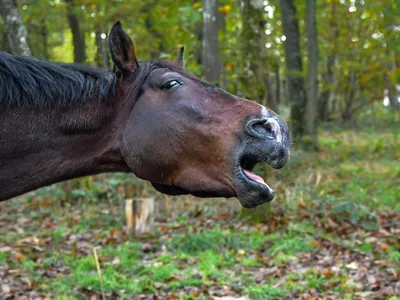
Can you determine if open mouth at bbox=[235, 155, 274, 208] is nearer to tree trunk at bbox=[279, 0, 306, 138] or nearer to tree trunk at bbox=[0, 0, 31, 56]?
tree trunk at bbox=[0, 0, 31, 56]

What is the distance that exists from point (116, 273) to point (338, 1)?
17.4 meters

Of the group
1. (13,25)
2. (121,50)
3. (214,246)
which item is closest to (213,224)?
(214,246)

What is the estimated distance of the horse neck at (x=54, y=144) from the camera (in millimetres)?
3559

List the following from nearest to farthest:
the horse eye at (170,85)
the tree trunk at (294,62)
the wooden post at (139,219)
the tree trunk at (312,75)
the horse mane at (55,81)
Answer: the horse mane at (55,81) → the horse eye at (170,85) → the wooden post at (139,219) → the tree trunk at (312,75) → the tree trunk at (294,62)

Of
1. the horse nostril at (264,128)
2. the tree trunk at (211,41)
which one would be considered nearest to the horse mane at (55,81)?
the horse nostril at (264,128)

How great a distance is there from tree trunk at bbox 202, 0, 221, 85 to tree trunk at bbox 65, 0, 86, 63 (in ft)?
12.2

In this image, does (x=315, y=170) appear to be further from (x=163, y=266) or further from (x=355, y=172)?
(x=163, y=266)

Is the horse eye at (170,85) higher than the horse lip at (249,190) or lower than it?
higher

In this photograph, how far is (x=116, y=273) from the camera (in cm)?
699

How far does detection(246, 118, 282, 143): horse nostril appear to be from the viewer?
11.1 feet

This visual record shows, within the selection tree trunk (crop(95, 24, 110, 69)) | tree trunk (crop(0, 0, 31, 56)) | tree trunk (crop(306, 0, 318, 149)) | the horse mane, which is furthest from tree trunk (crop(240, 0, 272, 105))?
tree trunk (crop(306, 0, 318, 149))

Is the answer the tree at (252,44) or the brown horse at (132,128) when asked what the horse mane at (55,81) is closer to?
the brown horse at (132,128)

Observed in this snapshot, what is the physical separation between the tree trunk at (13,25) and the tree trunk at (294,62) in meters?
9.89

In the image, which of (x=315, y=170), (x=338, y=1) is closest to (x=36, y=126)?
(x=315, y=170)
